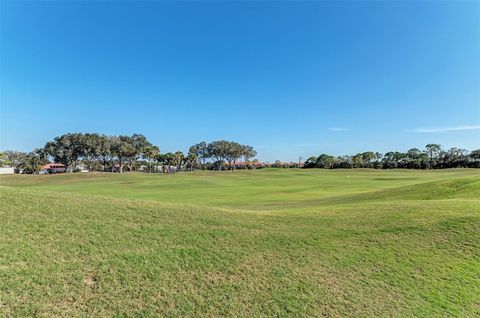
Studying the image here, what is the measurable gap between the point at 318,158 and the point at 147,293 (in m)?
119

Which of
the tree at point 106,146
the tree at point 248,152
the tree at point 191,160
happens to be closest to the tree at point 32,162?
the tree at point 106,146

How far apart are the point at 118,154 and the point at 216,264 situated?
107 metres

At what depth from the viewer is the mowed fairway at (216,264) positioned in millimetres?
5113

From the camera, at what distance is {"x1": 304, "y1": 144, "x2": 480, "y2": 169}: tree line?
317 ft

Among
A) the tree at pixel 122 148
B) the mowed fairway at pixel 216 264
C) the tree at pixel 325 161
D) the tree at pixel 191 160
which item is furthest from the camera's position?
the tree at pixel 191 160

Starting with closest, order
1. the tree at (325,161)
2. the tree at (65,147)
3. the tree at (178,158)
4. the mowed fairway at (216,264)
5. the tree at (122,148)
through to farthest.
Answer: the mowed fairway at (216,264) → the tree at (65,147) → the tree at (122,148) → the tree at (325,161) → the tree at (178,158)

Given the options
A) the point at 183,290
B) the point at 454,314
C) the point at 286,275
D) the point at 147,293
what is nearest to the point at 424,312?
the point at 454,314

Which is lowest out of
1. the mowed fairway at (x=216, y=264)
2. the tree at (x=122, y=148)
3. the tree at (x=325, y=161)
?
the mowed fairway at (x=216, y=264)

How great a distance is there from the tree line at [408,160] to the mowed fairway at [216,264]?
10381cm

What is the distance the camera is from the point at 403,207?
12805mm

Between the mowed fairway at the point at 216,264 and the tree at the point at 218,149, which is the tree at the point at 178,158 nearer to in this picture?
the tree at the point at 218,149

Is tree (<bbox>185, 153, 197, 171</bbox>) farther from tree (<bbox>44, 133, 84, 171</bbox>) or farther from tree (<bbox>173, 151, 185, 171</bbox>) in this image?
tree (<bbox>44, 133, 84, 171</bbox>)

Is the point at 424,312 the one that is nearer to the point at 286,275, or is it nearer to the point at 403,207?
the point at 286,275

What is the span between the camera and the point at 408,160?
343 ft
